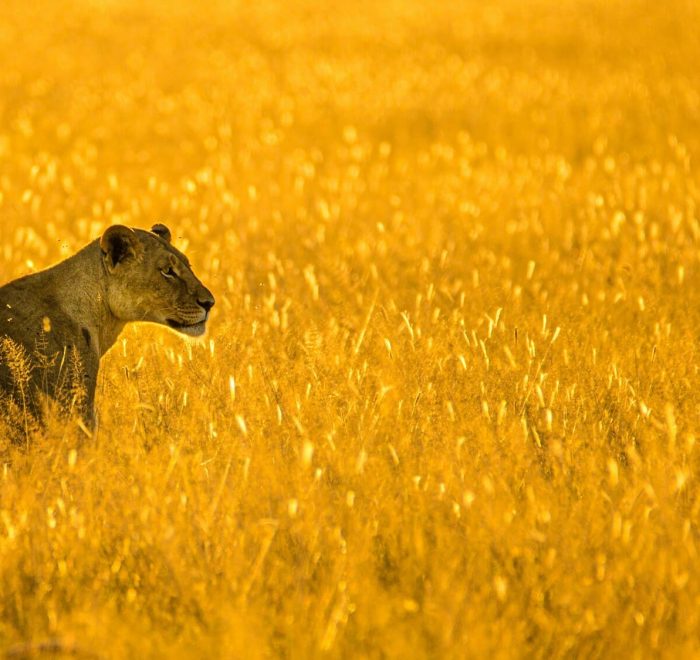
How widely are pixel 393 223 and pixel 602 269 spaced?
6.55ft

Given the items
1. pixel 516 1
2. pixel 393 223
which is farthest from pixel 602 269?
pixel 516 1

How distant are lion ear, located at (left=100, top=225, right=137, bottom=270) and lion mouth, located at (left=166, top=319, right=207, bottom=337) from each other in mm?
383

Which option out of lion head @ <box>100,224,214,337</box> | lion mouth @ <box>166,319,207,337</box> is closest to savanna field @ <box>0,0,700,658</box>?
lion mouth @ <box>166,319,207,337</box>

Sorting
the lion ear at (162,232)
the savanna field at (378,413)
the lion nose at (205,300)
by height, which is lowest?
the savanna field at (378,413)

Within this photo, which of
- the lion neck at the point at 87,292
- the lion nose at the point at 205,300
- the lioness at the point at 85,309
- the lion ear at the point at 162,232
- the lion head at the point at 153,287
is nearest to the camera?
the lioness at the point at 85,309

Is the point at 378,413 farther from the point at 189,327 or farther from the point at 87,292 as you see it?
the point at 87,292

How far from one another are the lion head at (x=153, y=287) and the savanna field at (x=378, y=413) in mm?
243

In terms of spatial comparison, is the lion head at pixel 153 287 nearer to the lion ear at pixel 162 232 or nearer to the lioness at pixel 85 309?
the lioness at pixel 85 309

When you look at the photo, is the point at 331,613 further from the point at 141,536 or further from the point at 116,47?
the point at 116,47

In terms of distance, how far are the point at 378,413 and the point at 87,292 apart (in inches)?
56.3

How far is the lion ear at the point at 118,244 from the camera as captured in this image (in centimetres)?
554

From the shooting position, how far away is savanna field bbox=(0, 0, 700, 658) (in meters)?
3.70

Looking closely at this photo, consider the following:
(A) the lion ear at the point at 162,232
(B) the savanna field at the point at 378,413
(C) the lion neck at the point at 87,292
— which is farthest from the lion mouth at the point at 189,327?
(A) the lion ear at the point at 162,232

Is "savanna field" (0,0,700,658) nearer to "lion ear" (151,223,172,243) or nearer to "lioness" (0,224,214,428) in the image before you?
"lioness" (0,224,214,428)
